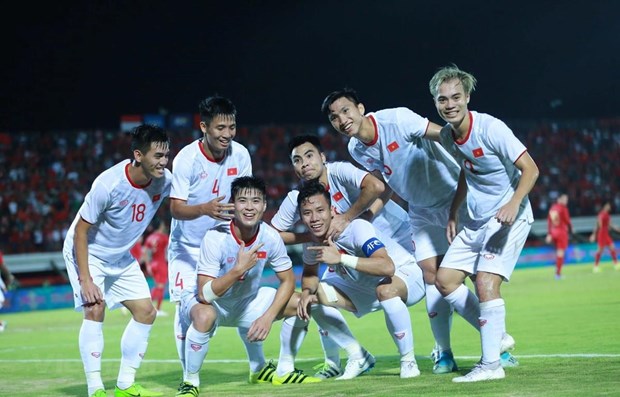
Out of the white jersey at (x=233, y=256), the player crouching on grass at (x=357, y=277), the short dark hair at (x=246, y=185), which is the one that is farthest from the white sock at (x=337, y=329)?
the short dark hair at (x=246, y=185)

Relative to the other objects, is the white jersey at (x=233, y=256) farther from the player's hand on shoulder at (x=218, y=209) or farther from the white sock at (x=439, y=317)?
the white sock at (x=439, y=317)

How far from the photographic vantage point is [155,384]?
353 inches

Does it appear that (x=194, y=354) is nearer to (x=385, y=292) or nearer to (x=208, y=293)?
(x=208, y=293)

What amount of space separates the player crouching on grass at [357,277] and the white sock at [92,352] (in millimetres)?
1650

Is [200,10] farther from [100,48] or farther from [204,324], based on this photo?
[204,324]

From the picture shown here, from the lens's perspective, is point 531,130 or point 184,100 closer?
point 184,100

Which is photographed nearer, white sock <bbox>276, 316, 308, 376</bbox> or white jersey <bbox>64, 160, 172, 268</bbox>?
white jersey <bbox>64, 160, 172, 268</bbox>

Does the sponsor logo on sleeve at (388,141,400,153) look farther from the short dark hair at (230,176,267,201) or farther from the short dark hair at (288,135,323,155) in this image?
the short dark hair at (230,176,267,201)

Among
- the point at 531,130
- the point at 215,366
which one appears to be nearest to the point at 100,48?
the point at 531,130

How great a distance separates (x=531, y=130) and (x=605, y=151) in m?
3.20

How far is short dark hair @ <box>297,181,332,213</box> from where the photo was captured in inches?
311

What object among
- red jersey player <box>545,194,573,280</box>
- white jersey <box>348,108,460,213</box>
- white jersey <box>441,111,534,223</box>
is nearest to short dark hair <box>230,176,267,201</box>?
white jersey <box>348,108,460,213</box>

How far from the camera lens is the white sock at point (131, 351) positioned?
8.09 metres

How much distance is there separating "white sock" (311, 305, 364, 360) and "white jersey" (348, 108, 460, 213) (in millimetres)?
1204
